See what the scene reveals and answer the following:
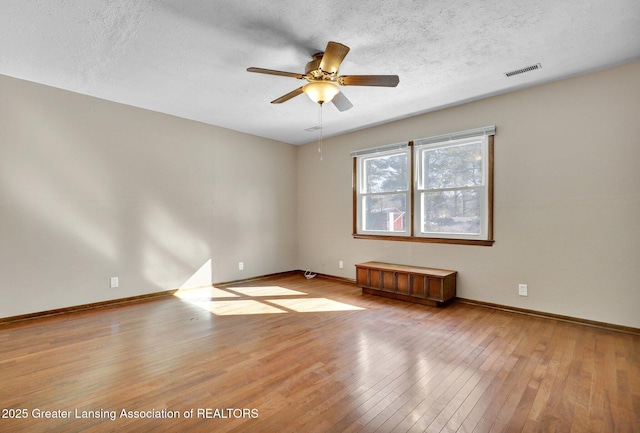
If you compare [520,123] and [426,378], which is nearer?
[426,378]

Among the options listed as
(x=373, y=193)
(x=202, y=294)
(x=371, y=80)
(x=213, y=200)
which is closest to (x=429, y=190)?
(x=373, y=193)

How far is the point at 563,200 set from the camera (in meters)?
3.34

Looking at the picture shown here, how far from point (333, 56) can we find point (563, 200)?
9.85 ft

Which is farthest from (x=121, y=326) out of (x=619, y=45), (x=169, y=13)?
(x=619, y=45)

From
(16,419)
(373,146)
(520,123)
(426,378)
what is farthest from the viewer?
(373,146)

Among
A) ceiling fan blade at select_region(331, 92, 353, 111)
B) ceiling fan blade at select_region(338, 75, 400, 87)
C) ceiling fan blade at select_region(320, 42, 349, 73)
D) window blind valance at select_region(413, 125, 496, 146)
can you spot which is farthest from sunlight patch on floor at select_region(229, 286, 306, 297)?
ceiling fan blade at select_region(320, 42, 349, 73)

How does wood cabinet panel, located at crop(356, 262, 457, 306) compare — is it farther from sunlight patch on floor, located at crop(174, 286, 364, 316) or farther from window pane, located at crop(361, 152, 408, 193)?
window pane, located at crop(361, 152, 408, 193)

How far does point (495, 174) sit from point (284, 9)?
313 centimetres

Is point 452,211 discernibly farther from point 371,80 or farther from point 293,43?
point 293,43

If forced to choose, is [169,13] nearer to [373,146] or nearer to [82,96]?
[82,96]

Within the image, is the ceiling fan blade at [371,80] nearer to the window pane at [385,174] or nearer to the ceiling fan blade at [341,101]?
the ceiling fan blade at [341,101]

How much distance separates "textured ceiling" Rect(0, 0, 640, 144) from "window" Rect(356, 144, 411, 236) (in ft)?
3.91

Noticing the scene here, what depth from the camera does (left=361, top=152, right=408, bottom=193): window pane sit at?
4.77 m

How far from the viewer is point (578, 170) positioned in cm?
325
